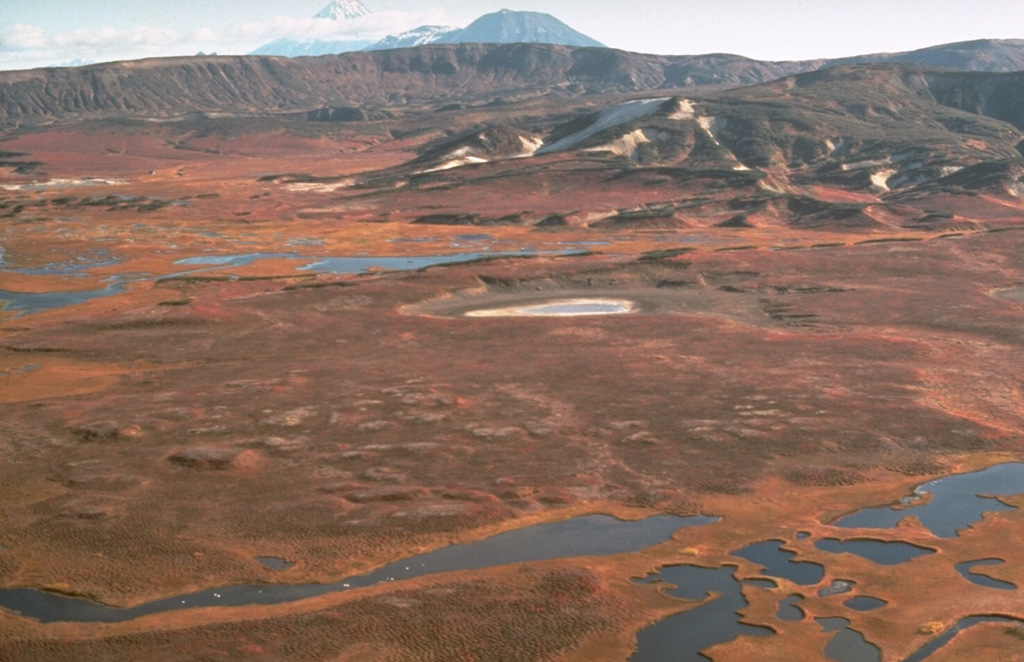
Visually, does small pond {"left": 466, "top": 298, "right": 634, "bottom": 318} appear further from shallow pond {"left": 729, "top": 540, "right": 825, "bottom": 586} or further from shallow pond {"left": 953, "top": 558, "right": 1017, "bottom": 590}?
shallow pond {"left": 953, "top": 558, "right": 1017, "bottom": 590}

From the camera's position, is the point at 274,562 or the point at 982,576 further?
the point at 274,562

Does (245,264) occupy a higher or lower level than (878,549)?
higher

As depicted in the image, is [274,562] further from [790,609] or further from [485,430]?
[790,609]

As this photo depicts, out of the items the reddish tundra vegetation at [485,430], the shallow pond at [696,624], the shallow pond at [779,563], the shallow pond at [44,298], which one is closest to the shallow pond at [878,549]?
the reddish tundra vegetation at [485,430]

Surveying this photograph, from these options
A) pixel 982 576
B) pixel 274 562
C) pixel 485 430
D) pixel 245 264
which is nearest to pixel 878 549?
pixel 982 576

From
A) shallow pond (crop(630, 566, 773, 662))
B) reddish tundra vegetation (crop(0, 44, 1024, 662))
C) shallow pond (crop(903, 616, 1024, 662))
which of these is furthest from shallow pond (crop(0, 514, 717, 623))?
shallow pond (crop(903, 616, 1024, 662))

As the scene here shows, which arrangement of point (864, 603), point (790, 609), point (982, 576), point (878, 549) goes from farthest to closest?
point (878, 549)
point (982, 576)
point (864, 603)
point (790, 609)

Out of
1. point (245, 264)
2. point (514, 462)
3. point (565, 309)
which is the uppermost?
point (245, 264)

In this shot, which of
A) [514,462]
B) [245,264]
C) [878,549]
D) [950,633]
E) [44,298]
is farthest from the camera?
[245,264]
